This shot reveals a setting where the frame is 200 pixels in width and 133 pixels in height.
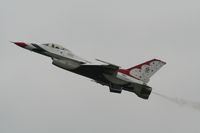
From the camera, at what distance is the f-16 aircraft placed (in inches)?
2306

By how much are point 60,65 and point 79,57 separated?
2.55 metres

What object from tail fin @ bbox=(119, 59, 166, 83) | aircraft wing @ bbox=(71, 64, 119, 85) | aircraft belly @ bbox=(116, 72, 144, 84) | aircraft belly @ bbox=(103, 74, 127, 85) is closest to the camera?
aircraft wing @ bbox=(71, 64, 119, 85)

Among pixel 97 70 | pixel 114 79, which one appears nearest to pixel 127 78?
pixel 114 79

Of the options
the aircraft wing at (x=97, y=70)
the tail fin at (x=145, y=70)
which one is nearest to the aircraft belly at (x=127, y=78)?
the aircraft wing at (x=97, y=70)

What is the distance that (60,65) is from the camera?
191ft

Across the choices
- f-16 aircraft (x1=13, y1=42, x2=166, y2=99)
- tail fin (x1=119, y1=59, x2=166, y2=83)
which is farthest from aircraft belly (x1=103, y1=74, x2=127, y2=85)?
tail fin (x1=119, y1=59, x2=166, y2=83)

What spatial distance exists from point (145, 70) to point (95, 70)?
5.54 meters

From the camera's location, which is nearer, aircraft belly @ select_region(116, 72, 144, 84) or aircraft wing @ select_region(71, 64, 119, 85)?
aircraft wing @ select_region(71, 64, 119, 85)

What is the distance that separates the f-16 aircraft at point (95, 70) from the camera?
5856 cm

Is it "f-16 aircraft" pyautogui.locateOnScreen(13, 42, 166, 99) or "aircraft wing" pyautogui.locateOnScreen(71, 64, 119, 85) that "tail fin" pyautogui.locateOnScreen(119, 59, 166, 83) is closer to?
"f-16 aircraft" pyautogui.locateOnScreen(13, 42, 166, 99)

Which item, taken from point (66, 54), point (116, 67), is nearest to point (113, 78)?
point (116, 67)

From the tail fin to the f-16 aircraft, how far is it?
423mm

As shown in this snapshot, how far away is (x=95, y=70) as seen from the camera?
58844mm

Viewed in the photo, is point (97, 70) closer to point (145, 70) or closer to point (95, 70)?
point (95, 70)
